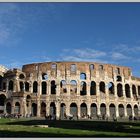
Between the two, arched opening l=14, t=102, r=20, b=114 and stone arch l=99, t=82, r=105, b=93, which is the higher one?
stone arch l=99, t=82, r=105, b=93

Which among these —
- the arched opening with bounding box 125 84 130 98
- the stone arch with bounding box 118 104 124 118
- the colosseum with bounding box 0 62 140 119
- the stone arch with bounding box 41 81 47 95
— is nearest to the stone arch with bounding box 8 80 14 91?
the colosseum with bounding box 0 62 140 119

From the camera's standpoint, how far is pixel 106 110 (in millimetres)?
54875

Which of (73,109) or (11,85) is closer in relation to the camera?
(73,109)

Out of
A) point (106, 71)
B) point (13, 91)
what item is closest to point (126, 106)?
point (106, 71)

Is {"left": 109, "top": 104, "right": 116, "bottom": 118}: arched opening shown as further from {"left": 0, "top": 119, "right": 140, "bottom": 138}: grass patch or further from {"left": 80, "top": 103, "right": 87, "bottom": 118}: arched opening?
{"left": 0, "top": 119, "right": 140, "bottom": 138}: grass patch

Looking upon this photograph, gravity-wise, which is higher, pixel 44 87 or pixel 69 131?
pixel 44 87

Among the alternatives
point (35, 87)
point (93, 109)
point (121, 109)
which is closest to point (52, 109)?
point (35, 87)

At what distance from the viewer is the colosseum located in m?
52.4

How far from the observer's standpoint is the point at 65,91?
183 feet

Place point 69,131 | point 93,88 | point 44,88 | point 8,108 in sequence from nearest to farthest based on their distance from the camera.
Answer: point 69,131, point 8,108, point 44,88, point 93,88

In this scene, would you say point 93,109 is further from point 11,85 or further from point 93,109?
point 11,85

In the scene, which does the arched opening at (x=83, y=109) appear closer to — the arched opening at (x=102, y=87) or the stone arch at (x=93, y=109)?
the stone arch at (x=93, y=109)

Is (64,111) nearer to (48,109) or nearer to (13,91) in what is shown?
(48,109)

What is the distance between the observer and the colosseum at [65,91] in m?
52.4
